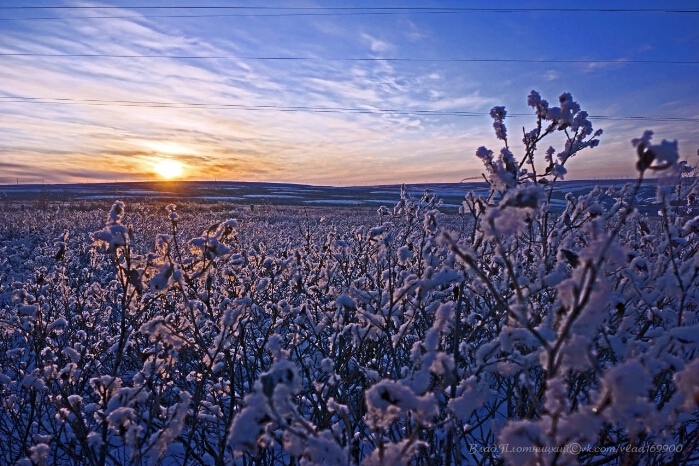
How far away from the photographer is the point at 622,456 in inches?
74.0

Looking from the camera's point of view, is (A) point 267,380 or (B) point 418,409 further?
(B) point 418,409

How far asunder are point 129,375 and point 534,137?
14.0 ft

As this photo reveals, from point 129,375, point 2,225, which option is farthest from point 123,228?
point 2,225

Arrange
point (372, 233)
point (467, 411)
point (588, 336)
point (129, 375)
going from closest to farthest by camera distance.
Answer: point (588, 336), point (467, 411), point (372, 233), point (129, 375)

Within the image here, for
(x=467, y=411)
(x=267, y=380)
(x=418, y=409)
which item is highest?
(x=267, y=380)

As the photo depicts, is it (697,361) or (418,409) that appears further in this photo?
(418,409)

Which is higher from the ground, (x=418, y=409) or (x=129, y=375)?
(x=418, y=409)

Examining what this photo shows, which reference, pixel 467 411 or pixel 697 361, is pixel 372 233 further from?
pixel 697 361

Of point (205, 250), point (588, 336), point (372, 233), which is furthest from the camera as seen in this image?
point (372, 233)

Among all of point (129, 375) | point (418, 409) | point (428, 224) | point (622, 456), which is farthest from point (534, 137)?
point (129, 375)

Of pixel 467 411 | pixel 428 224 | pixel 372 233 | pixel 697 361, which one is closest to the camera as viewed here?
pixel 697 361

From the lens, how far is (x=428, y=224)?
2344 mm

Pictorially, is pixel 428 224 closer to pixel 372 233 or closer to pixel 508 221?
pixel 372 233

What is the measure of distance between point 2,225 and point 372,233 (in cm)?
1786
